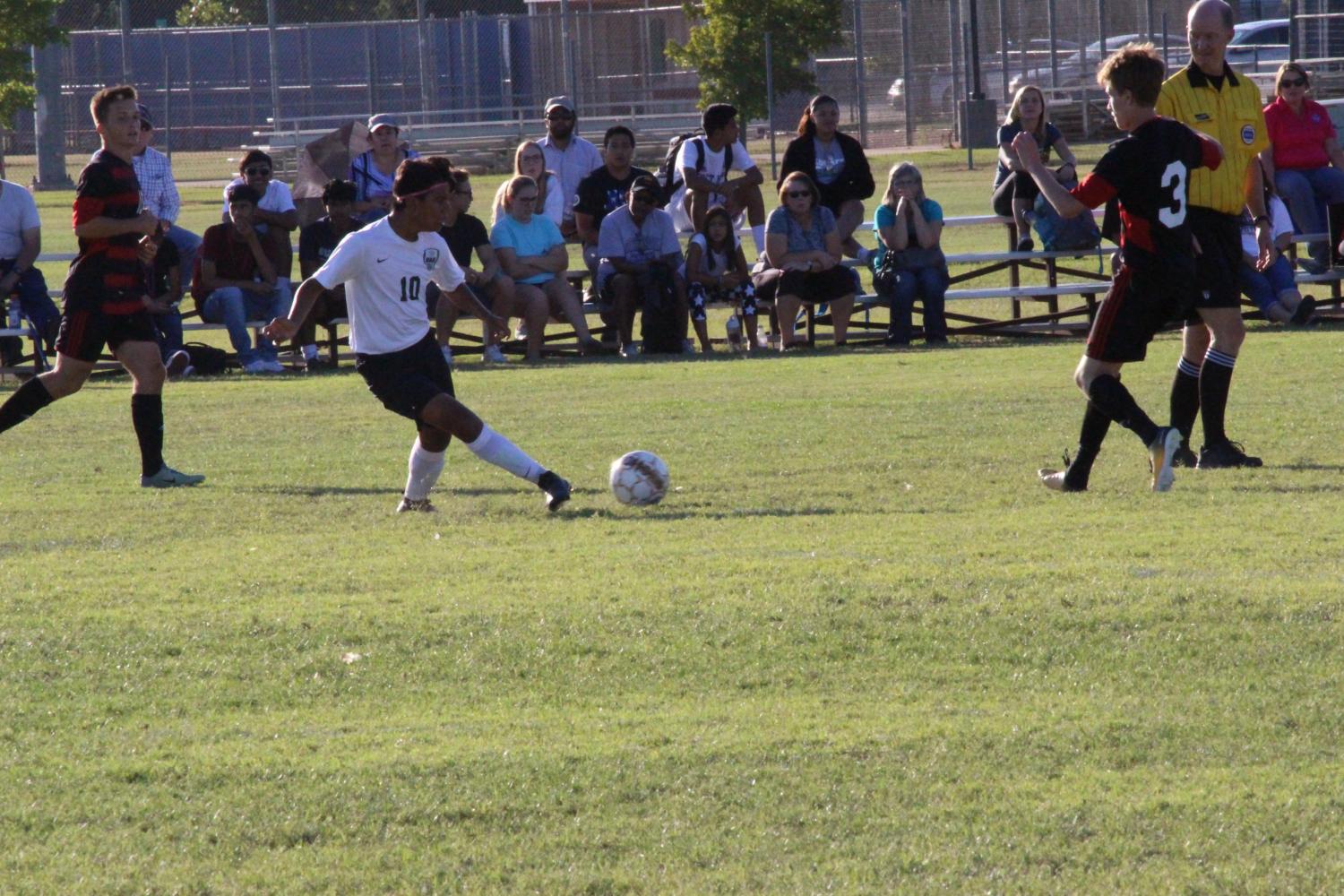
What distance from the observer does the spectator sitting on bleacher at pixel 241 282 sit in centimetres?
1503

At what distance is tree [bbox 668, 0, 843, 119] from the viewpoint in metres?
36.2

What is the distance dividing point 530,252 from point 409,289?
277 inches

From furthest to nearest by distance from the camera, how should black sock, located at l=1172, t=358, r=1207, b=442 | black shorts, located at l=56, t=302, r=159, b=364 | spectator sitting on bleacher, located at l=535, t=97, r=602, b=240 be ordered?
spectator sitting on bleacher, located at l=535, t=97, r=602, b=240 → black shorts, located at l=56, t=302, r=159, b=364 → black sock, located at l=1172, t=358, r=1207, b=442

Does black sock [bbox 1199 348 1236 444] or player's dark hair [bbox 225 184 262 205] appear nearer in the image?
black sock [bbox 1199 348 1236 444]

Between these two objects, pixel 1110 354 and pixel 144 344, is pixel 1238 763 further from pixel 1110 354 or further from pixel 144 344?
pixel 144 344

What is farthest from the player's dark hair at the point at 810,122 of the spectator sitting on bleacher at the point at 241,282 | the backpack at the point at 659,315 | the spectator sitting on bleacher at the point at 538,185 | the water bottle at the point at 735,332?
the spectator sitting on bleacher at the point at 241,282

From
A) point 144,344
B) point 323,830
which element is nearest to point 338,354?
point 144,344

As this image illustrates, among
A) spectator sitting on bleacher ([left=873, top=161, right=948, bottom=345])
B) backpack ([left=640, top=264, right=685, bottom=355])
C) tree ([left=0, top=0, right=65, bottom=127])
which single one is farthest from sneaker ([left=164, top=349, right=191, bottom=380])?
tree ([left=0, top=0, right=65, bottom=127])

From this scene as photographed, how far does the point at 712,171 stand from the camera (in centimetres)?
1574

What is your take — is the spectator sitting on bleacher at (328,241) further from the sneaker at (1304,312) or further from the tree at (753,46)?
the tree at (753,46)

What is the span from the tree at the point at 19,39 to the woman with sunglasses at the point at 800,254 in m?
22.8

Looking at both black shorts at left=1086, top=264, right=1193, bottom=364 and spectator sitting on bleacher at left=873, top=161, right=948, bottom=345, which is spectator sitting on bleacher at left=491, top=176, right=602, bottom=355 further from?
black shorts at left=1086, top=264, right=1193, bottom=364

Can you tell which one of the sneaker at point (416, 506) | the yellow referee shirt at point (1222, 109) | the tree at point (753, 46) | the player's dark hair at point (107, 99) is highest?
the tree at point (753, 46)

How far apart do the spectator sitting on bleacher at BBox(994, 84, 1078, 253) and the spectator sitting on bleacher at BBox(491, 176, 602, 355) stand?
3729 millimetres
